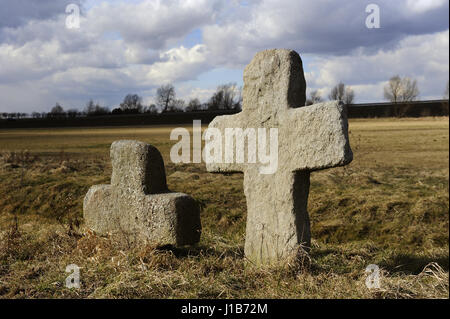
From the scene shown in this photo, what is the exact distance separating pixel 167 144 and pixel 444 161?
1053cm

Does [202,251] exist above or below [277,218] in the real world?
below

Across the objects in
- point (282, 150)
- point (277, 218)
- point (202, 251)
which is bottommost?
point (202, 251)

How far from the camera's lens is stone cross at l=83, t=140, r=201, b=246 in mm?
5754

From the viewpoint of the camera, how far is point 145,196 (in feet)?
19.5

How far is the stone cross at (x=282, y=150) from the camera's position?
4918 millimetres

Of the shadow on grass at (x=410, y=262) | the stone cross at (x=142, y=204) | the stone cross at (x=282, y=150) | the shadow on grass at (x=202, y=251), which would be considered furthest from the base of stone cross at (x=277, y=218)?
the shadow on grass at (x=410, y=262)

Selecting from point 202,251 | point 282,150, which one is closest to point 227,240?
point 202,251

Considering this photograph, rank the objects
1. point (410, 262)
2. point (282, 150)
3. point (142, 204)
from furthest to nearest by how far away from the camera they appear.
Answer: point (410, 262) → point (142, 204) → point (282, 150)

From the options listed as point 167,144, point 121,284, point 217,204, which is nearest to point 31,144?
point 167,144

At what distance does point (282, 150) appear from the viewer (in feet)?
17.2

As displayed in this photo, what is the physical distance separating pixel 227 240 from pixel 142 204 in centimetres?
173

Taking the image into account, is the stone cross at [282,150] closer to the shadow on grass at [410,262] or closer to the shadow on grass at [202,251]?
the shadow on grass at [202,251]

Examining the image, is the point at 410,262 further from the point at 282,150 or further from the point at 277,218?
the point at 282,150

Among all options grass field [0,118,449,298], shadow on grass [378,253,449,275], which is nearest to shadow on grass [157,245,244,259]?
grass field [0,118,449,298]
